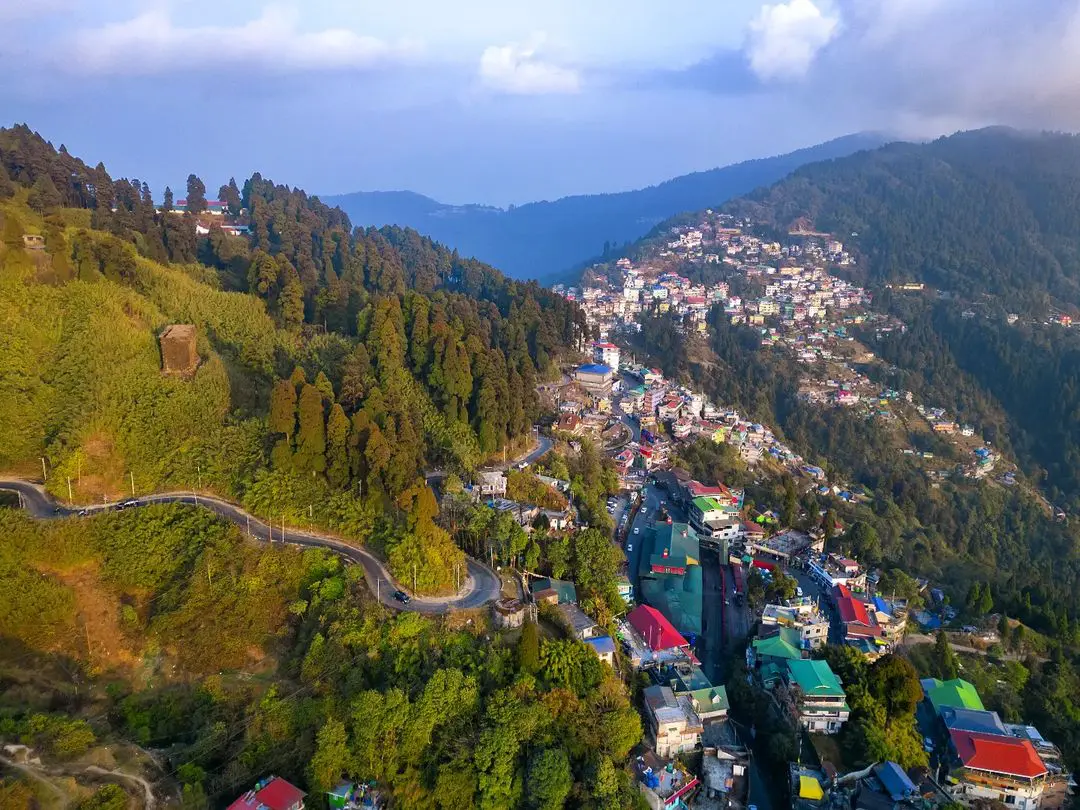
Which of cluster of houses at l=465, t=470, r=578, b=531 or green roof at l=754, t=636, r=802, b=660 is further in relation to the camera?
cluster of houses at l=465, t=470, r=578, b=531

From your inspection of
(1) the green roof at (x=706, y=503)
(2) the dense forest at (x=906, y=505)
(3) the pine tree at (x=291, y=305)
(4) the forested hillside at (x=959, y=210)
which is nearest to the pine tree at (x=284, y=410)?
(3) the pine tree at (x=291, y=305)

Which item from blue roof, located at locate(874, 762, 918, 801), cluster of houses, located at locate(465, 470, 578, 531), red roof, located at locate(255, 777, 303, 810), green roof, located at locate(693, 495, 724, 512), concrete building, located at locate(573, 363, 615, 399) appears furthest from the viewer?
concrete building, located at locate(573, 363, 615, 399)

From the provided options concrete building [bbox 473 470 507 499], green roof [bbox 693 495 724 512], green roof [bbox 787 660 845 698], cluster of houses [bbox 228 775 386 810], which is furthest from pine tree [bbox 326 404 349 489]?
green roof [bbox 693 495 724 512]

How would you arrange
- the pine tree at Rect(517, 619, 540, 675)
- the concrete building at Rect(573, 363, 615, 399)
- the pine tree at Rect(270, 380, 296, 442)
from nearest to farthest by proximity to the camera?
the pine tree at Rect(517, 619, 540, 675) < the pine tree at Rect(270, 380, 296, 442) < the concrete building at Rect(573, 363, 615, 399)

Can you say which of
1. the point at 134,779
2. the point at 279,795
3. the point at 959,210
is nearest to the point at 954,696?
the point at 279,795

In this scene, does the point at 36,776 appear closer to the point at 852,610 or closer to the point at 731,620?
the point at 731,620

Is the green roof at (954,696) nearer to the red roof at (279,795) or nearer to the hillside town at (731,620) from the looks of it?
the hillside town at (731,620)

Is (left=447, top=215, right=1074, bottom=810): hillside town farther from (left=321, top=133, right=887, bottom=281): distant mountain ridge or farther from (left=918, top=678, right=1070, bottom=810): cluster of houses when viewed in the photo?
(left=321, top=133, right=887, bottom=281): distant mountain ridge
